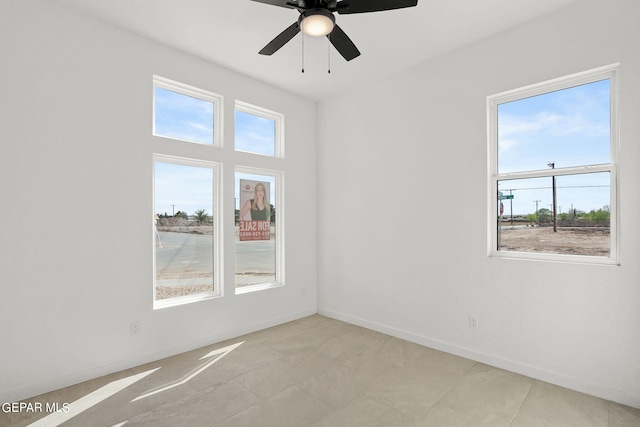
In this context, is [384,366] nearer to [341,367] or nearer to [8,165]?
[341,367]

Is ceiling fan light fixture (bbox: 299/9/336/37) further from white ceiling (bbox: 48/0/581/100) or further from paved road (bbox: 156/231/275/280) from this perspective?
paved road (bbox: 156/231/275/280)

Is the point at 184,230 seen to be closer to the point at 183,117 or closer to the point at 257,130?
the point at 183,117

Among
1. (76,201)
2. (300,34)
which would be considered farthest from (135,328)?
(300,34)

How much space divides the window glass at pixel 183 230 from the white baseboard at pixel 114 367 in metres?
0.55

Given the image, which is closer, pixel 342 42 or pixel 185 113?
pixel 342 42

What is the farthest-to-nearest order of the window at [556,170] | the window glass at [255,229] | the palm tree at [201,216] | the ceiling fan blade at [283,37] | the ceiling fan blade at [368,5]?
the window glass at [255,229], the palm tree at [201,216], the window at [556,170], the ceiling fan blade at [283,37], the ceiling fan blade at [368,5]

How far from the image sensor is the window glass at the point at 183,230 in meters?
3.51

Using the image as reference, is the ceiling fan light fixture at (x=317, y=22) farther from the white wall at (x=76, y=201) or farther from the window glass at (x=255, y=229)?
the window glass at (x=255, y=229)

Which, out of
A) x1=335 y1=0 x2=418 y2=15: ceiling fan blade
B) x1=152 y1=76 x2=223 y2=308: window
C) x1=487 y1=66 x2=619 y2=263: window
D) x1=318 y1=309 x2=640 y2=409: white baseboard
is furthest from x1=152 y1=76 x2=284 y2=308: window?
x1=487 y1=66 x2=619 y2=263: window

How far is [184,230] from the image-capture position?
3.69 m

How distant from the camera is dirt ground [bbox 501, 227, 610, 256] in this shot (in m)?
2.71

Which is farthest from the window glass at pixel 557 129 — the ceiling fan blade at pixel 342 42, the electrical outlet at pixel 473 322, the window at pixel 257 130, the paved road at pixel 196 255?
the paved road at pixel 196 255

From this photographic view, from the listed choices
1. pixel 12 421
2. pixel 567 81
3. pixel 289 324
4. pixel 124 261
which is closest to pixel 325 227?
pixel 289 324

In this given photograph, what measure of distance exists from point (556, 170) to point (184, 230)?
3.83 metres
